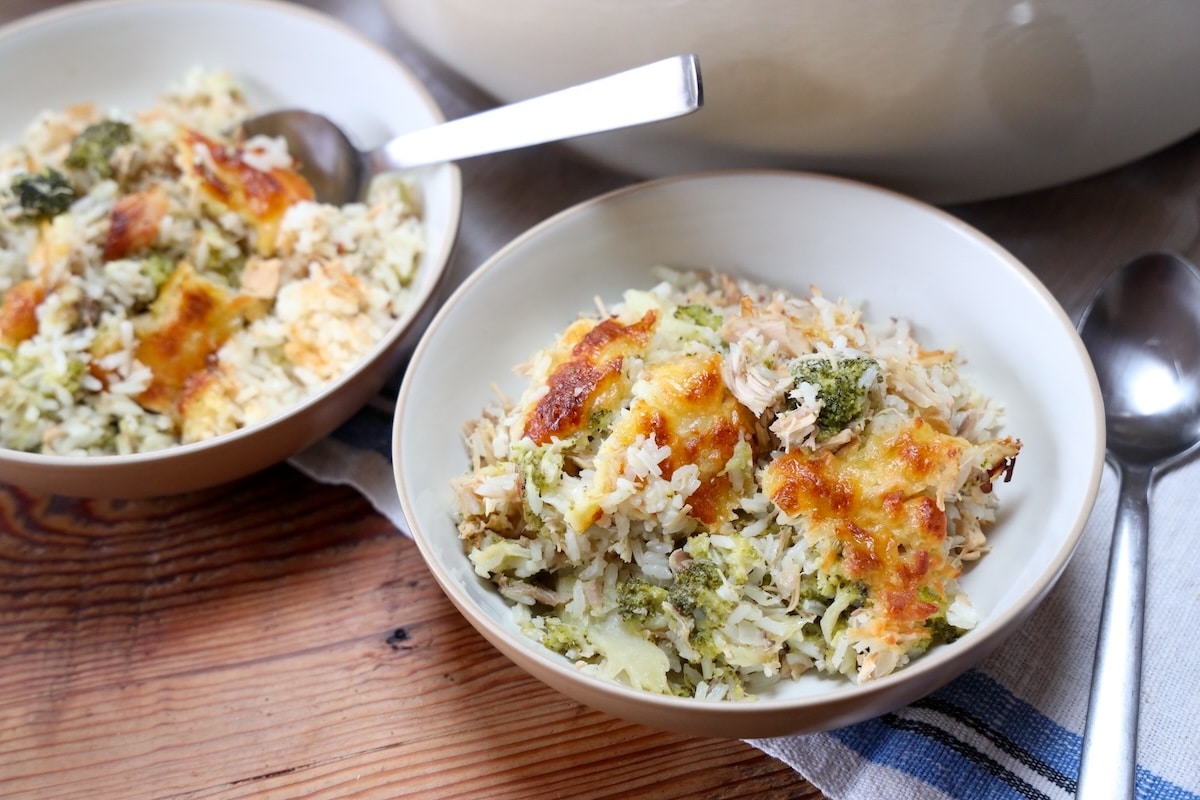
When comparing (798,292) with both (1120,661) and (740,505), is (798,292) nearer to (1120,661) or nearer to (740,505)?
(740,505)

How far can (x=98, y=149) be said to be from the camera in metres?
2.13

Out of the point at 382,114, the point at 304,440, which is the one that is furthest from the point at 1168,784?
the point at 382,114

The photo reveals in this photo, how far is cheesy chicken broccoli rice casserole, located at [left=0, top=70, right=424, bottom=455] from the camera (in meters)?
1.89

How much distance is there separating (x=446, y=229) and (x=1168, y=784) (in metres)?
1.46

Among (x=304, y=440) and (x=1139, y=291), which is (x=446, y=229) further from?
(x=1139, y=291)

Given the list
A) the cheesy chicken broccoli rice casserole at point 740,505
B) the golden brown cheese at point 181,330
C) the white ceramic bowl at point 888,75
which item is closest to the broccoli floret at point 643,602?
the cheesy chicken broccoli rice casserole at point 740,505

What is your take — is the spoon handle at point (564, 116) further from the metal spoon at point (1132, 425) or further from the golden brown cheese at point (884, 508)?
the metal spoon at point (1132, 425)

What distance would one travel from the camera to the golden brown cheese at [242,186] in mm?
2092

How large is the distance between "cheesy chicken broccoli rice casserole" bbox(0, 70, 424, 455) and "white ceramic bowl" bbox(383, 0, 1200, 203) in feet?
1.53

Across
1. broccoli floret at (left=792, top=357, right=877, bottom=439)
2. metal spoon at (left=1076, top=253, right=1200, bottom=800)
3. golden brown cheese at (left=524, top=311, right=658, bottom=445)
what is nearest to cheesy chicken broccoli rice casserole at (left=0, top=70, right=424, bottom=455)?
golden brown cheese at (left=524, top=311, right=658, bottom=445)

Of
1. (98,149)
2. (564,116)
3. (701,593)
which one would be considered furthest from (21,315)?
Result: (701,593)

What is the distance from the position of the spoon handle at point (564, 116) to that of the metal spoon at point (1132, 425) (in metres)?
0.85

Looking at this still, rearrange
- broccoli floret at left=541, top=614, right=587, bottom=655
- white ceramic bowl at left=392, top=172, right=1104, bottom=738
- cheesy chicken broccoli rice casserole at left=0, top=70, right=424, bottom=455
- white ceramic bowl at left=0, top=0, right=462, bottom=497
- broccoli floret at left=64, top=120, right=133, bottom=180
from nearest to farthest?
1. white ceramic bowl at left=392, top=172, right=1104, bottom=738
2. broccoli floret at left=541, top=614, right=587, bottom=655
3. cheesy chicken broccoli rice casserole at left=0, top=70, right=424, bottom=455
4. broccoli floret at left=64, top=120, right=133, bottom=180
5. white ceramic bowl at left=0, top=0, right=462, bottom=497

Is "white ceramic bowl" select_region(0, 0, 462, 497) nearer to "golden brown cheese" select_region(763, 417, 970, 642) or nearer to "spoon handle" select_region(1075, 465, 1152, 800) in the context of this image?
"golden brown cheese" select_region(763, 417, 970, 642)
